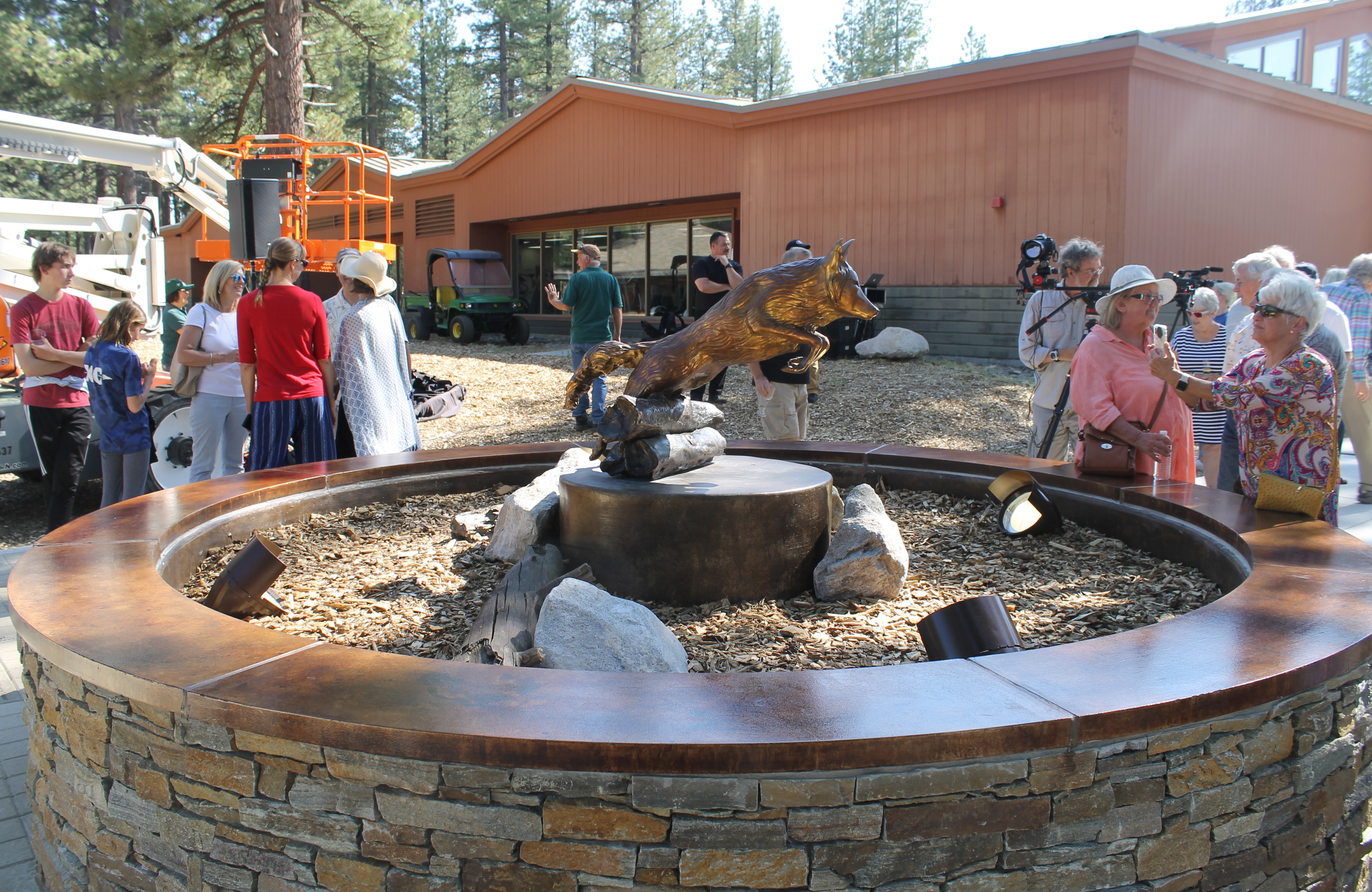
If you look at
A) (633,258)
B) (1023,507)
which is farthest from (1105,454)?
(633,258)

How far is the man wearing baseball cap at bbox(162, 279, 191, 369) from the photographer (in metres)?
7.56

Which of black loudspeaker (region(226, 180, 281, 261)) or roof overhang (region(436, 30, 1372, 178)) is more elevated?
roof overhang (region(436, 30, 1372, 178))

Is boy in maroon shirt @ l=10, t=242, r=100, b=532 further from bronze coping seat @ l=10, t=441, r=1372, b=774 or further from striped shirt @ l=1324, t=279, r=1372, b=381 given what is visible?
striped shirt @ l=1324, t=279, r=1372, b=381

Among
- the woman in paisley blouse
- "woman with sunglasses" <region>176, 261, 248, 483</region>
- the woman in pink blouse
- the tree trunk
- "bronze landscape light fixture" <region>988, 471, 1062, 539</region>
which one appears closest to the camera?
the woman in paisley blouse

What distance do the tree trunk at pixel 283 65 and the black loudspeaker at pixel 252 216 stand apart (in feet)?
24.2

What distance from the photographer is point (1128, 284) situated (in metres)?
4.29

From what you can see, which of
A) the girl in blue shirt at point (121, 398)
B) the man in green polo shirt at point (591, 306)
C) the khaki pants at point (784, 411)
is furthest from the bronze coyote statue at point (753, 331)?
the man in green polo shirt at point (591, 306)

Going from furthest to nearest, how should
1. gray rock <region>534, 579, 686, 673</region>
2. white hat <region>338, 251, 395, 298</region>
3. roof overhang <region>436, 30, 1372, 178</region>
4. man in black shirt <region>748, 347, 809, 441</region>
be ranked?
1. roof overhang <region>436, 30, 1372, 178</region>
2. man in black shirt <region>748, 347, 809, 441</region>
3. white hat <region>338, 251, 395, 298</region>
4. gray rock <region>534, 579, 686, 673</region>

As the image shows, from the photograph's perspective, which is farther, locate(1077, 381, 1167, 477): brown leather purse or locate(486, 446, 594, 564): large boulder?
locate(1077, 381, 1167, 477): brown leather purse

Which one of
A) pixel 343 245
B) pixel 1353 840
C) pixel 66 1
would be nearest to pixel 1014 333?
pixel 343 245

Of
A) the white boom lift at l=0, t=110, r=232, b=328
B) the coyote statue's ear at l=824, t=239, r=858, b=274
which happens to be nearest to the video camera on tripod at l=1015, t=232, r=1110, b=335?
the coyote statue's ear at l=824, t=239, r=858, b=274

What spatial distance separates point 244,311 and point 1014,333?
442 inches

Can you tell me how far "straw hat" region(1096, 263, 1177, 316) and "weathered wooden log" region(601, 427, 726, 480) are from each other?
1.94m

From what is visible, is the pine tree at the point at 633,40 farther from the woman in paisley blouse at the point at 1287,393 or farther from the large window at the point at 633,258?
the woman in paisley blouse at the point at 1287,393
